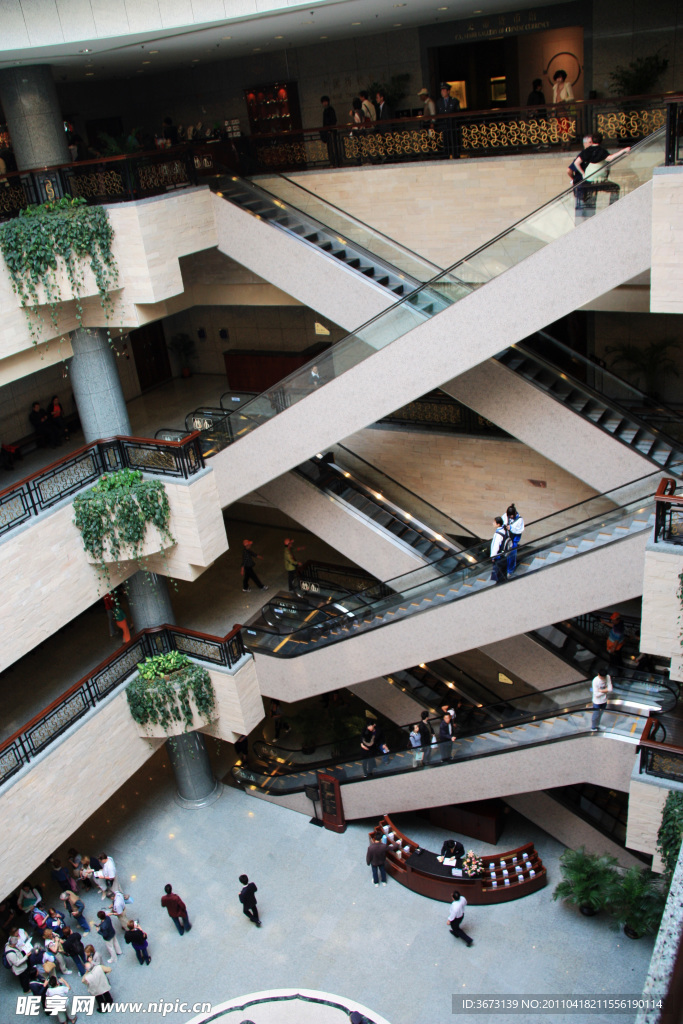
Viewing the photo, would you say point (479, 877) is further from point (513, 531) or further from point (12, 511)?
point (12, 511)

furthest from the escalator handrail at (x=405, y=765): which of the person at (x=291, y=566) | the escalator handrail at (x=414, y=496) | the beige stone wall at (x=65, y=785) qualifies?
the escalator handrail at (x=414, y=496)

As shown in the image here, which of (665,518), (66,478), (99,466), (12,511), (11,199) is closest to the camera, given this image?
(665,518)

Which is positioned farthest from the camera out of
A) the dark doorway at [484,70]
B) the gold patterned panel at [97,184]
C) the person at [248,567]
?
the person at [248,567]

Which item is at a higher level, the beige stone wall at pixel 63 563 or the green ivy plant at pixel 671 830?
the beige stone wall at pixel 63 563

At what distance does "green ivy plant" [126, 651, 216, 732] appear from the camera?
1427 cm

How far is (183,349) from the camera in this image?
21516 millimetres

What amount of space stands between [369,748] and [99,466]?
727cm

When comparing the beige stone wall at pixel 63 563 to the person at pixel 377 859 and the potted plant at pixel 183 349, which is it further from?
the potted plant at pixel 183 349

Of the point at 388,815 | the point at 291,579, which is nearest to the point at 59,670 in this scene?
the point at 291,579

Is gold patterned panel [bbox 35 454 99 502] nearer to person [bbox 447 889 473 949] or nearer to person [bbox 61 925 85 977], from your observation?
person [bbox 61 925 85 977]

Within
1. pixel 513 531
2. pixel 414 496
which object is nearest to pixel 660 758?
pixel 513 531

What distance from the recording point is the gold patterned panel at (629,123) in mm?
11812

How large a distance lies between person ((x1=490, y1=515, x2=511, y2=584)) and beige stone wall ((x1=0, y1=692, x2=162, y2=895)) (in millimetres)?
6476

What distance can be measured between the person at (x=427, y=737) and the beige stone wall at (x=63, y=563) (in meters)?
4.89
